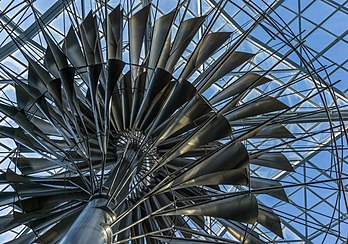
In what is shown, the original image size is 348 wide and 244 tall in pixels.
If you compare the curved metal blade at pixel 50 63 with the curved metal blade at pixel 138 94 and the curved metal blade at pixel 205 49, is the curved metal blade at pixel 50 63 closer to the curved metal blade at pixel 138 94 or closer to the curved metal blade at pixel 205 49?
the curved metal blade at pixel 138 94

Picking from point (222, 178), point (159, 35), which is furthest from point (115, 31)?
point (222, 178)

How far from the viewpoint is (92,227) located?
667 cm

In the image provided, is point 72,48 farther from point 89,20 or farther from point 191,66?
point 191,66

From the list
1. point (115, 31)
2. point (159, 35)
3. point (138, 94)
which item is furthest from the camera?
point (138, 94)

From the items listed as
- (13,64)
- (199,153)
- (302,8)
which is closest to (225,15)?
(302,8)

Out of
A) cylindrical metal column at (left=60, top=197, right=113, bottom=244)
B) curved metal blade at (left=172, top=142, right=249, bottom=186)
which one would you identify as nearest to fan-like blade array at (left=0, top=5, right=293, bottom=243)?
Result: curved metal blade at (left=172, top=142, right=249, bottom=186)

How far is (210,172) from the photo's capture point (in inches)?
334

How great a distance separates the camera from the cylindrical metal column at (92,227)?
6.39 m

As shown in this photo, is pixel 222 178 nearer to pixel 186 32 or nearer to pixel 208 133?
pixel 208 133

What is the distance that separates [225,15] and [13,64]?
374 inches

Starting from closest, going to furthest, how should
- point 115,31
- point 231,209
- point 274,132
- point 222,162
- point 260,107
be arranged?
point 222,162, point 231,209, point 260,107, point 274,132, point 115,31

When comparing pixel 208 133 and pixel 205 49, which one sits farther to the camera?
pixel 205 49

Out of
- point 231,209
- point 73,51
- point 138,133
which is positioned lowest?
point 231,209

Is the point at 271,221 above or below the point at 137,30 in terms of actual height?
below
